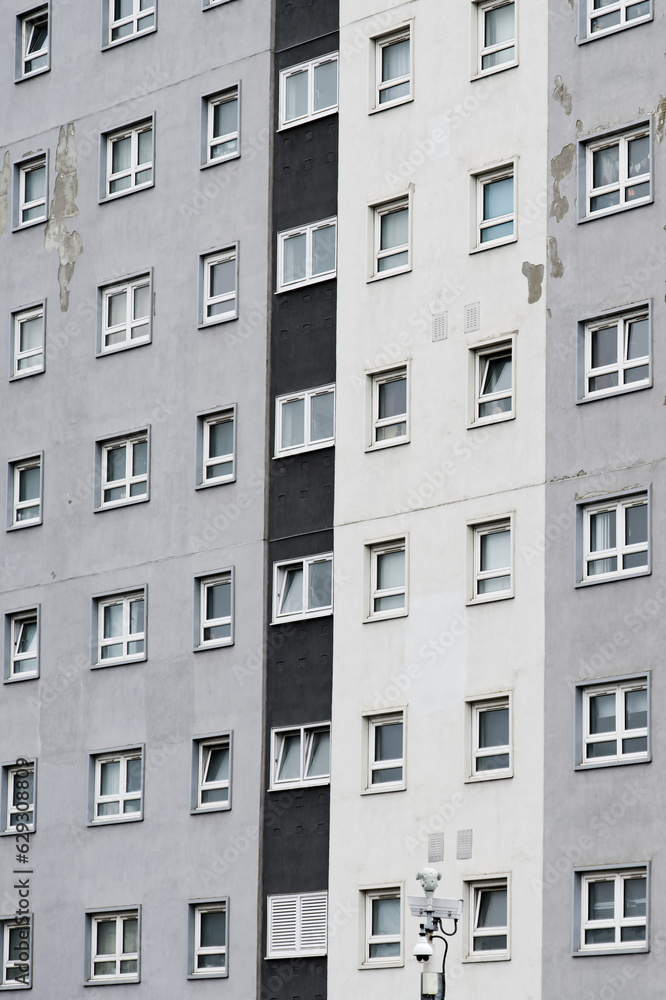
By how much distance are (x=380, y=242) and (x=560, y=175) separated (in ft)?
15.6

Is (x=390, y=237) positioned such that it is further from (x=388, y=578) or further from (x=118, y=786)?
(x=118, y=786)

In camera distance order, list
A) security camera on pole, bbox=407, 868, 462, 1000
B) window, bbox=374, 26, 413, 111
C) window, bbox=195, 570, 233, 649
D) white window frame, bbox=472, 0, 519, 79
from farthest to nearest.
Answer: window, bbox=195, 570, 233, 649, window, bbox=374, 26, 413, 111, white window frame, bbox=472, 0, 519, 79, security camera on pole, bbox=407, 868, 462, 1000

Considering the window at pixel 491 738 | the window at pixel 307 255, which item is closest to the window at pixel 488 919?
the window at pixel 491 738

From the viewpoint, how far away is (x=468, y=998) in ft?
136

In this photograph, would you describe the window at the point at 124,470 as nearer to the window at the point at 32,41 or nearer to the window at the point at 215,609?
the window at the point at 215,609

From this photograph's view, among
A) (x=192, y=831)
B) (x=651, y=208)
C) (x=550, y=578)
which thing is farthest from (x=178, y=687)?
(x=651, y=208)

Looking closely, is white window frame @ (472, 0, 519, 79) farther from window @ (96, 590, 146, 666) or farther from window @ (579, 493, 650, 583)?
window @ (96, 590, 146, 666)

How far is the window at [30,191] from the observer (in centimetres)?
5419

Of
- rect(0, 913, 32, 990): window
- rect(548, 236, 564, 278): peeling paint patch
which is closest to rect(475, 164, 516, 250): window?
rect(548, 236, 564, 278): peeling paint patch

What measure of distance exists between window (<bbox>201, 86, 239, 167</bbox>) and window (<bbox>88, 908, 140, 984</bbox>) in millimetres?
17017

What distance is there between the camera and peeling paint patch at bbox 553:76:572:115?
44.1 metres

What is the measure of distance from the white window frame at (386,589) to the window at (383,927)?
18.1 feet

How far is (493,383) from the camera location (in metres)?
44.5

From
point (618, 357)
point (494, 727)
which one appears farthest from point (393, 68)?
point (494, 727)
